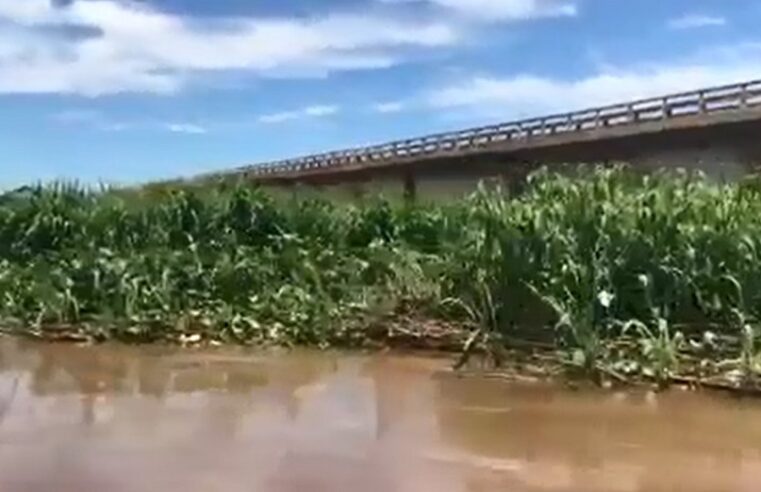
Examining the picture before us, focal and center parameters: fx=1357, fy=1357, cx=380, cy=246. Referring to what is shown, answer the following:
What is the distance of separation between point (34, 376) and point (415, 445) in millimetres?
3713

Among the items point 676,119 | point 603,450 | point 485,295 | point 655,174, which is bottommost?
point 603,450

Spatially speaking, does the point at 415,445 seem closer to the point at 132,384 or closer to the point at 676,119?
the point at 132,384

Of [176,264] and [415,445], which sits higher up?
[176,264]

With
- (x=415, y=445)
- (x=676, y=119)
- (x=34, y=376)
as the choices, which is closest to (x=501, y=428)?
(x=415, y=445)

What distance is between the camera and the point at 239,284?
1245 cm

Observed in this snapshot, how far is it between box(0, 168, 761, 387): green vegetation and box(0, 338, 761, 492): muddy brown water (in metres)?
0.78

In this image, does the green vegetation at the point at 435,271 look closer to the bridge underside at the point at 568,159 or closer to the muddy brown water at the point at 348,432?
the muddy brown water at the point at 348,432

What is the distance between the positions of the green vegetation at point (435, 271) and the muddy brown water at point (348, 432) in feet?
2.57

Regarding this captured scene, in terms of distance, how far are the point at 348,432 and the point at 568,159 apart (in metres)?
30.3

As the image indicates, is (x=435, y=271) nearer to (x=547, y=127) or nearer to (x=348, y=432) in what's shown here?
(x=348, y=432)

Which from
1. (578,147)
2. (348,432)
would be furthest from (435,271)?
(578,147)

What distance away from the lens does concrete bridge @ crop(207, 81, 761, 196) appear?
2922cm

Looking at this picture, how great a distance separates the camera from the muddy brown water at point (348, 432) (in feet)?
19.8

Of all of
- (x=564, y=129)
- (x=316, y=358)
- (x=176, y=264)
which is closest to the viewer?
(x=316, y=358)
